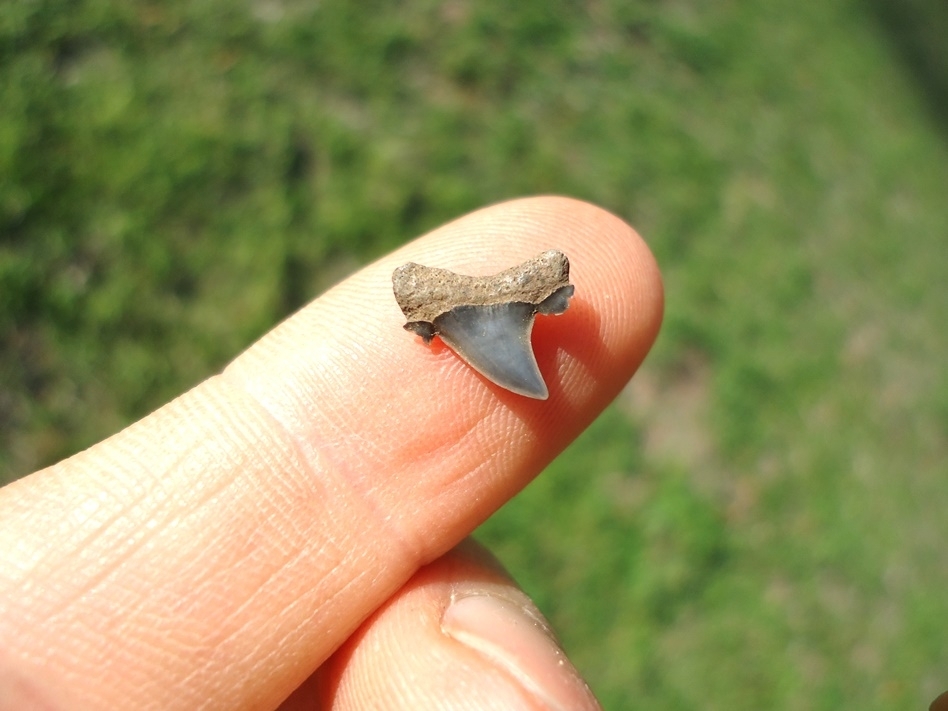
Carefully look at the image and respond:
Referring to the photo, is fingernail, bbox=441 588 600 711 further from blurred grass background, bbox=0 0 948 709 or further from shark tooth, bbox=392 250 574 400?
blurred grass background, bbox=0 0 948 709

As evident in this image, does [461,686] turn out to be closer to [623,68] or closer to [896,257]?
[623,68]

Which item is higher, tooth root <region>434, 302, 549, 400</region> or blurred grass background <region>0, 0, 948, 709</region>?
tooth root <region>434, 302, 549, 400</region>

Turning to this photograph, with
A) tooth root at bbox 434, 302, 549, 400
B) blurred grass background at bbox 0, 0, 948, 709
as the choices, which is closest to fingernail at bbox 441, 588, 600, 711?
tooth root at bbox 434, 302, 549, 400

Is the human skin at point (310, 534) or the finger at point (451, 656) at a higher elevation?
the human skin at point (310, 534)

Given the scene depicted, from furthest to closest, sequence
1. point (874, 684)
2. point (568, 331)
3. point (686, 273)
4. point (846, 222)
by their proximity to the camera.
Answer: point (846, 222) → point (686, 273) → point (874, 684) → point (568, 331)

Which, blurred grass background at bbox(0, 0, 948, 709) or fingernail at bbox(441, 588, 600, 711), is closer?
fingernail at bbox(441, 588, 600, 711)

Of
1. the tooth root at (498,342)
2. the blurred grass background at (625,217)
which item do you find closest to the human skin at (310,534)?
the tooth root at (498,342)

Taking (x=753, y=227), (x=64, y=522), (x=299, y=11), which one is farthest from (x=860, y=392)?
(x=64, y=522)

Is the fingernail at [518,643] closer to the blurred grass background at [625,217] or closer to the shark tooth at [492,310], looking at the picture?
the shark tooth at [492,310]
